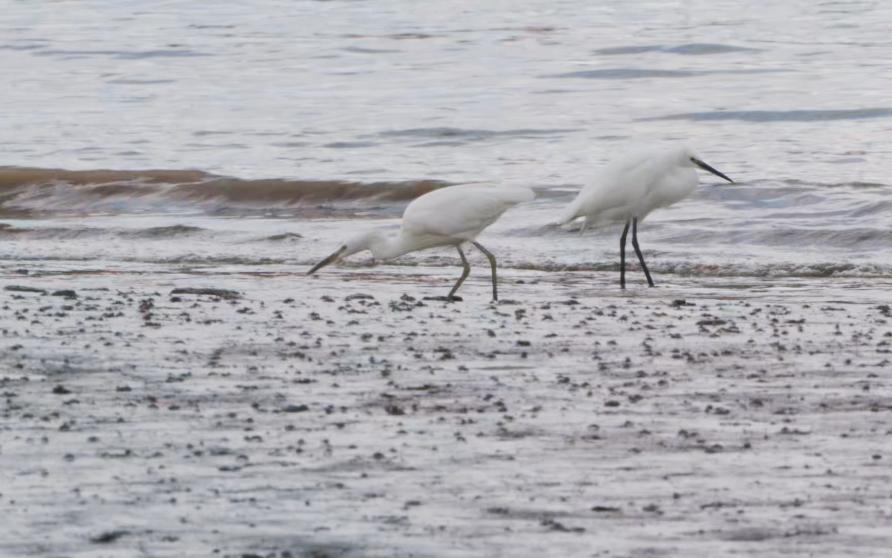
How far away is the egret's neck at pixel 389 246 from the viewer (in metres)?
10.7

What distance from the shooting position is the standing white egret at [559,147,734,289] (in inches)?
452

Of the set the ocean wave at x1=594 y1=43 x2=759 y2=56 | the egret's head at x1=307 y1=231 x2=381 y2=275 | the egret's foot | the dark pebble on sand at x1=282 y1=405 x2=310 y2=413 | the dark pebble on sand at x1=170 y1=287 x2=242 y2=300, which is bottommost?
the ocean wave at x1=594 y1=43 x2=759 y2=56

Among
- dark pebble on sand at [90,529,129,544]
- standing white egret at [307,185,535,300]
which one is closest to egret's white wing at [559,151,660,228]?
standing white egret at [307,185,535,300]

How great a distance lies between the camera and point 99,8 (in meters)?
41.5

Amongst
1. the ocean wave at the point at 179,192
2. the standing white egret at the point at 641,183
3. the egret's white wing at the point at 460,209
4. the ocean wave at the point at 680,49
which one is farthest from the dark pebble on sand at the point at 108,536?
the ocean wave at the point at 680,49

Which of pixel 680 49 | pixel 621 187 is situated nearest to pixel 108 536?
pixel 621 187

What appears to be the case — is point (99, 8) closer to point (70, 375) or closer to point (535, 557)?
point (70, 375)

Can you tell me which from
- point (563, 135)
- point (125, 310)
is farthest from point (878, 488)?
point (563, 135)

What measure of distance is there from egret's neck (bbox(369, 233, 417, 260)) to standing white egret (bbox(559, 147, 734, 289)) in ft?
4.52

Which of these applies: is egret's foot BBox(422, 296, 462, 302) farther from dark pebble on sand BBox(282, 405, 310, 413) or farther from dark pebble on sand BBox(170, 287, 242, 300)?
dark pebble on sand BBox(282, 405, 310, 413)

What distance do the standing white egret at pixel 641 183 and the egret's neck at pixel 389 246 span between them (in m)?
1.38

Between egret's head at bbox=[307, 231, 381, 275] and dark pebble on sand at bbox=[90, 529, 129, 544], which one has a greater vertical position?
dark pebble on sand at bbox=[90, 529, 129, 544]

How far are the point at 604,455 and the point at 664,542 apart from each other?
0.92 metres

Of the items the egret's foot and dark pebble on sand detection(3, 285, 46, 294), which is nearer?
dark pebble on sand detection(3, 285, 46, 294)
